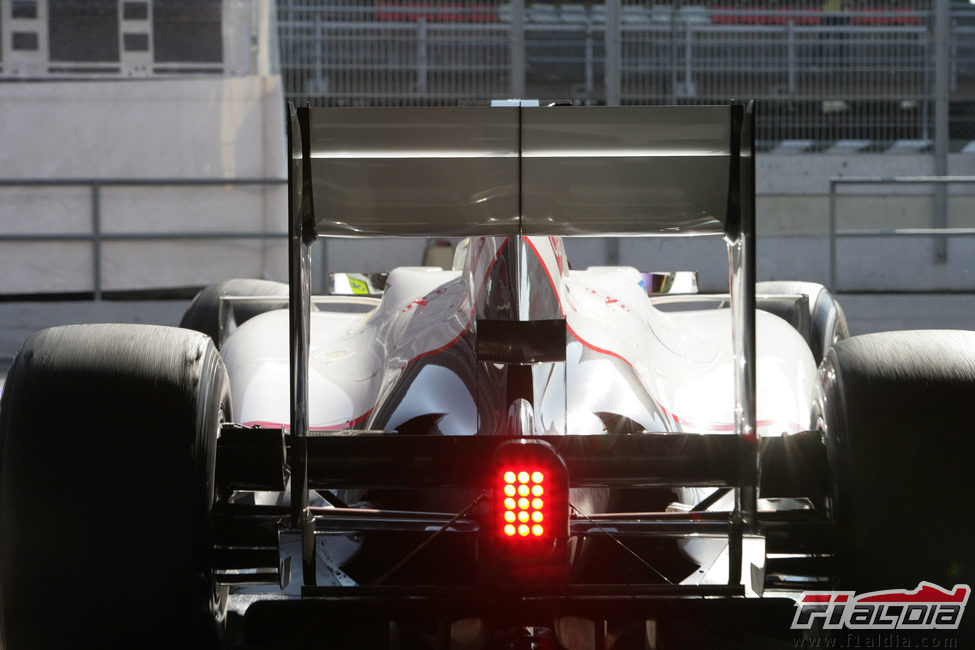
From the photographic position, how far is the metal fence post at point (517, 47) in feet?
32.6

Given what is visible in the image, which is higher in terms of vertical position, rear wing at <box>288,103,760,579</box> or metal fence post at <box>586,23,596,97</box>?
metal fence post at <box>586,23,596,97</box>

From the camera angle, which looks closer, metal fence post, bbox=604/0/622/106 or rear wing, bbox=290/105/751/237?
rear wing, bbox=290/105/751/237

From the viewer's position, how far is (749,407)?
7.25 feet

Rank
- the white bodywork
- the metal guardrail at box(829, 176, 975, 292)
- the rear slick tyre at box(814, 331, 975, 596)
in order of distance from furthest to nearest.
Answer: the metal guardrail at box(829, 176, 975, 292) < the white bodywork < the rear slick tyre at box(814, 331, 975, 596)

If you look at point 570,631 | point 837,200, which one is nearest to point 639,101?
point 837,200

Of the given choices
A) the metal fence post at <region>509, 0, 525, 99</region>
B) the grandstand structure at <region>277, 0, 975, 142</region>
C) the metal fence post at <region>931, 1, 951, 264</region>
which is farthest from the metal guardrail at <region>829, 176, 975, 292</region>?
the metal fence post at <region>509, 0, 525, 99</region>

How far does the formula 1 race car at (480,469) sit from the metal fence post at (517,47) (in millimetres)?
7628

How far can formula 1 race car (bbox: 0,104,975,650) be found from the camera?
2188 mm

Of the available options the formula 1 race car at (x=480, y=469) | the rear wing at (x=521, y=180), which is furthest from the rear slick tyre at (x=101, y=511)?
the rear wing at (x=521, y=180)

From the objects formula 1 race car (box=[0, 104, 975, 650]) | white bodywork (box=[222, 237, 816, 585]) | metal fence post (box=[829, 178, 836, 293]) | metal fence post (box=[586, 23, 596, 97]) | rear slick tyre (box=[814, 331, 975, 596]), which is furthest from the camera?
metal fence post (box=[586, 23, 596, 97])
